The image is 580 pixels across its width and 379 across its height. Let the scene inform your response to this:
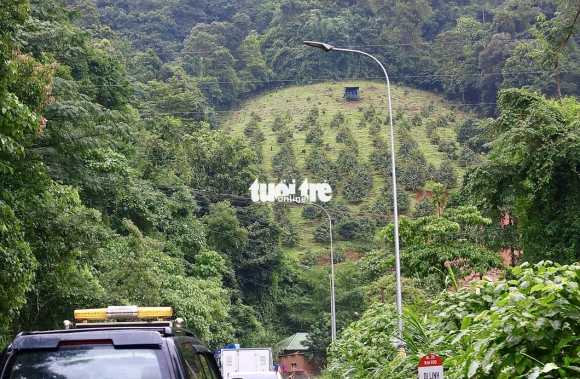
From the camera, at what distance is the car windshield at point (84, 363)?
14.2 ft

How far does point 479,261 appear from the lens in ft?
78.2

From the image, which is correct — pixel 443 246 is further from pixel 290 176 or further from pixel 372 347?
pixel 290 176

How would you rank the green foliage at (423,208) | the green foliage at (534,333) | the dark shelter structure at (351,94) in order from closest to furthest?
the green foliage at (534,333) → the green foliage at (423,208) → the dark shelter structure at (351,94)

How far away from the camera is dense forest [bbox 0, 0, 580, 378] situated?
35.9ft

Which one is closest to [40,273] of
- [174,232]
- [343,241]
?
[174,232]

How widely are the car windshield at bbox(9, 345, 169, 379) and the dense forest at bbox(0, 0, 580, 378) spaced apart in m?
2.37

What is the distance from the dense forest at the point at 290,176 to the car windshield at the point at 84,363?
2365 millimetres

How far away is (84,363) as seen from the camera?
437 centimetres

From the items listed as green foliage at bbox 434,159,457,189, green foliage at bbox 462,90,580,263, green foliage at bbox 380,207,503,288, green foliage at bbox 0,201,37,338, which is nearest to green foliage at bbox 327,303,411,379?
green foliage at bbox 0,201,37,338

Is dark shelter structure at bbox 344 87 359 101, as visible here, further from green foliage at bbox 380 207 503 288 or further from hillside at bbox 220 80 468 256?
green foliage at bbox 380 207 503 288

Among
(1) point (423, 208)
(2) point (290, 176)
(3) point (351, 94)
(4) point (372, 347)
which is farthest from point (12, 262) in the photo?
(3) point (351, 94)

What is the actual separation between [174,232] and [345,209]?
1457 inches

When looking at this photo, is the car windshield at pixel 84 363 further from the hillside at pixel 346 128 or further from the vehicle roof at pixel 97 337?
the hillside at pixel 346 128

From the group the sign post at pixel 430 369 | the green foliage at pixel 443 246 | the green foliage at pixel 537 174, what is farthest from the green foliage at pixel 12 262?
the green foliage at pixel 537 174
